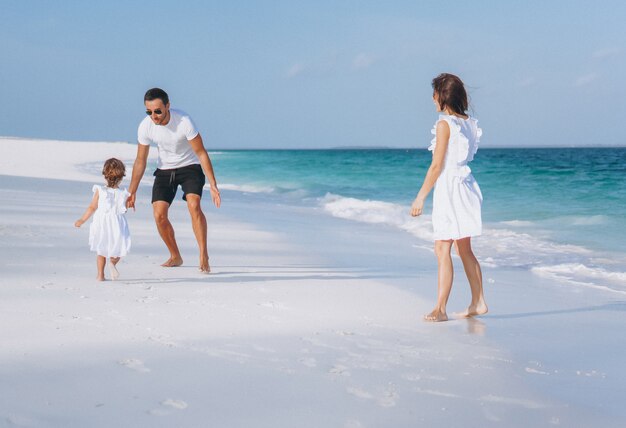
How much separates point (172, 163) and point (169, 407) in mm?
3807

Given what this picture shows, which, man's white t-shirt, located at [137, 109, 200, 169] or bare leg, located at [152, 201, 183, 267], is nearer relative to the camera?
man's white t-shirt, located at [137, 109, 200, 169]

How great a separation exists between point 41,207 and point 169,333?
7.24 metres

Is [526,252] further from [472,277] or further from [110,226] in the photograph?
Answer: [110,226]

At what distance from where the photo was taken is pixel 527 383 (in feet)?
11.9

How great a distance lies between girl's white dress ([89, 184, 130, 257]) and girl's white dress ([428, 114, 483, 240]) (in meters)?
2.59

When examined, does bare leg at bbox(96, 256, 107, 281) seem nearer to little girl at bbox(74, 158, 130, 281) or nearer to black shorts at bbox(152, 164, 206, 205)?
little girl at bbox(74, 158, 130, 281)

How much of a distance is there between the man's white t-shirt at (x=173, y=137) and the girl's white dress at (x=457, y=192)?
2455 millimetres

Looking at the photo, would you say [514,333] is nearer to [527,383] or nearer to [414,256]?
[527,383]

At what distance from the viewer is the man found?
6312mm

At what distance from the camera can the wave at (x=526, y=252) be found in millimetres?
7586

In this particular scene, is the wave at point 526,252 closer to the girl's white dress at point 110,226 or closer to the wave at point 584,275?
the wave at point 584,275

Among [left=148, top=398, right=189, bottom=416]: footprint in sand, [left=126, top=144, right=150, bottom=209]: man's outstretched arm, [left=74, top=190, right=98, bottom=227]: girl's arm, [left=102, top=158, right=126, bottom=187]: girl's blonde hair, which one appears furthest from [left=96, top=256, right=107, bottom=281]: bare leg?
[left=148, top=398, right=189, bottom=416]: footprint in sand

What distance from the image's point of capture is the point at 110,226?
6.03 meters

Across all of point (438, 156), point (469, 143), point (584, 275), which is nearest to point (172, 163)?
point (438, 156)
